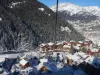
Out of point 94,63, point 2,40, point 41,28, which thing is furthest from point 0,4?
point 94,63

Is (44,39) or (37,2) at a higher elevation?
(37,2)

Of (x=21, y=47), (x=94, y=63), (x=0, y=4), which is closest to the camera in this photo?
(x=94, y=63)

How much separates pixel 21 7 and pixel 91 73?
5134 inches

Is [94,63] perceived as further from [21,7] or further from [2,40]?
[21,7]

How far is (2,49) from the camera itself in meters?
111

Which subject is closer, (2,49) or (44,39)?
(2,49)

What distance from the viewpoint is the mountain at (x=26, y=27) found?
390 ft

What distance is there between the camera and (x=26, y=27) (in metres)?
132

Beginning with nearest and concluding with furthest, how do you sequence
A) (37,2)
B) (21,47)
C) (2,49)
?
(2,49) < (21,47) < (37,2)

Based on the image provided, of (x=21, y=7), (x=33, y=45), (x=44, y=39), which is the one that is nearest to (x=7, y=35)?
(x=33, y=45)

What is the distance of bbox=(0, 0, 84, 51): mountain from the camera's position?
11875 centimetres

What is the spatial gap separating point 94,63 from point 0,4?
111126 millimetres

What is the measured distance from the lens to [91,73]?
38.7 m

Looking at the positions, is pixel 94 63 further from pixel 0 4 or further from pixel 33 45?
pixel 0 4
